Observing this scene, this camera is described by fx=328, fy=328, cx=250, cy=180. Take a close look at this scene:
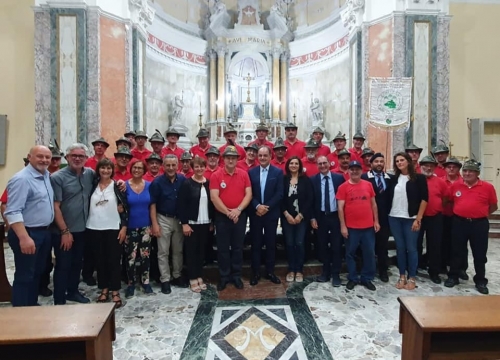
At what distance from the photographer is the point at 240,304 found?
349cm

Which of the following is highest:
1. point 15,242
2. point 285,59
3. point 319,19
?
point 319,19

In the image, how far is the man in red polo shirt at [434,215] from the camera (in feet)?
13.0

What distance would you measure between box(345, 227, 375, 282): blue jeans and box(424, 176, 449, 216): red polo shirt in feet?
2.68

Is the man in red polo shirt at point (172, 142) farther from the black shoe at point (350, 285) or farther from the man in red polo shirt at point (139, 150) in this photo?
the black shoe at point (350, 285)

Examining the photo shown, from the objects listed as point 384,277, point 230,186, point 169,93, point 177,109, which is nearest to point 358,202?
point 384,277

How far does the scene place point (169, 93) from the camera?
10.4 meters

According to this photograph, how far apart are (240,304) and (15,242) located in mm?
2177

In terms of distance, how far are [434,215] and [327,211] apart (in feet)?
4.33

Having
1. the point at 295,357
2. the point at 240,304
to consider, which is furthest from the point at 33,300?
the point at 295,357

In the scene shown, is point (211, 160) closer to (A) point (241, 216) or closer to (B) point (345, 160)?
(A) point (241, 216)

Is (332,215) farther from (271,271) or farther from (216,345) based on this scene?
(216,345)

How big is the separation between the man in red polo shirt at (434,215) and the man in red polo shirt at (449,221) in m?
0.18

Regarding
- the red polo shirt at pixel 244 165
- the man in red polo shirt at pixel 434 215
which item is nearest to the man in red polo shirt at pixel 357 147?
the man in red polo shirt at pixel 434 215

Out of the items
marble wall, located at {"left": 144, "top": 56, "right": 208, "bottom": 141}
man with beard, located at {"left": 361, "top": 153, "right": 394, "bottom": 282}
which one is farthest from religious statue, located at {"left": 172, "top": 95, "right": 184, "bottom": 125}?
man with beard, located at {"left": 361, "top": 153, "right": 394, "bottom": 282}
